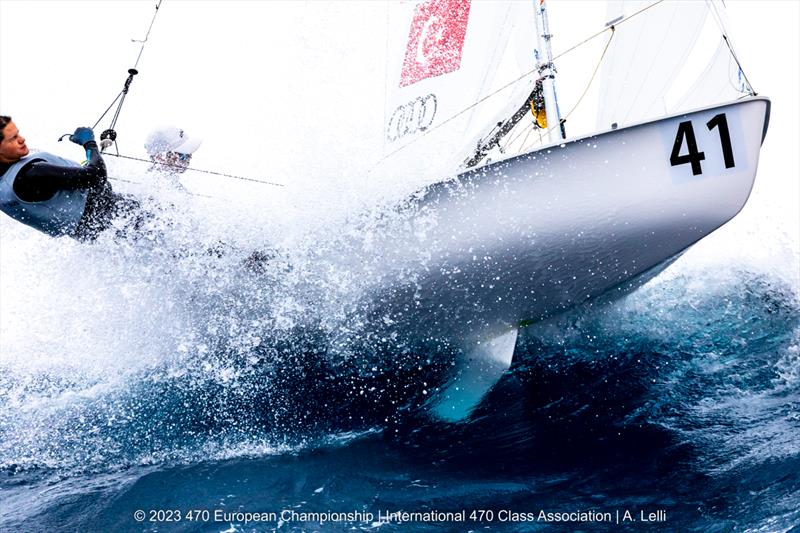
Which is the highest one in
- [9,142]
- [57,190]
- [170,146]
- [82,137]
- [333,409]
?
[170,146]

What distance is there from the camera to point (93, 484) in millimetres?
2479

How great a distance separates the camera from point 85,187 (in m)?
2.95

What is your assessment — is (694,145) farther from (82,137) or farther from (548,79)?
(82,137)

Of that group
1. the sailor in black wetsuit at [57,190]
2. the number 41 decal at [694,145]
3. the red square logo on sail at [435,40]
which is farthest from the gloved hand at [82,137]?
the number 41 decal at [694,145]

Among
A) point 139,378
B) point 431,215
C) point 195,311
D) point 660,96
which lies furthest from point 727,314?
point 139,378

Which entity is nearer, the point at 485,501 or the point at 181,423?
the point at 485,501

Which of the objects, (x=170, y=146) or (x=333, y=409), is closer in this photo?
(x=333, y=409)

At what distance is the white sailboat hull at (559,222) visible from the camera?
2.61m

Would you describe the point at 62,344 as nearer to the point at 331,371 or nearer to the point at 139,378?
the point at 139,378

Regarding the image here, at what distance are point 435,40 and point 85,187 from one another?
202 centimetres

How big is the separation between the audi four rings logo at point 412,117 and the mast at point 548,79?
0.59 meters

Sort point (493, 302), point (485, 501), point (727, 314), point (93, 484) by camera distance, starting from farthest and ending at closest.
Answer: point (727, 314) → point (493, 302) → point (93, 484) → point (485, 501)

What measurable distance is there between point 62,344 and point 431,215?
233cm

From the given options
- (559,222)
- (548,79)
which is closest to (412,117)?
(548,79)
